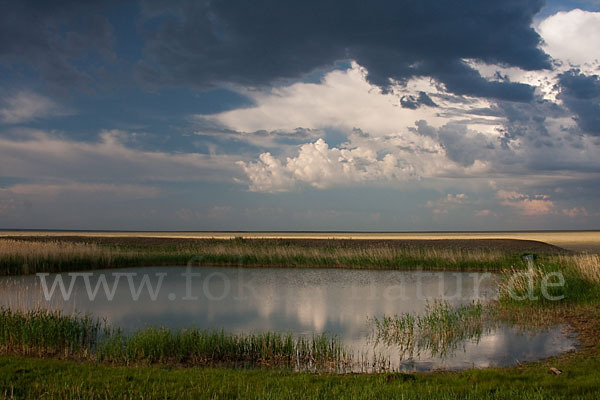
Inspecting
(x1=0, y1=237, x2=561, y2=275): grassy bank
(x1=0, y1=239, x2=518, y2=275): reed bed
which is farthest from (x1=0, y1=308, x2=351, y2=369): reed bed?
(x1=0, y1=239, x2=518, y2=275): reed bed

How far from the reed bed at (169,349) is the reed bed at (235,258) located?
1784 centimetres

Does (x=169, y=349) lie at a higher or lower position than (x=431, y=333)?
higher

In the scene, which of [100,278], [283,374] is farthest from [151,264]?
[283,374]

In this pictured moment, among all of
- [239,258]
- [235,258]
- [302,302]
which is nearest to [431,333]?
[302,302]

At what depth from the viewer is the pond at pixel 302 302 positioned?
36.9 ft

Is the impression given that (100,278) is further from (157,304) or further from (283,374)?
(283,374)

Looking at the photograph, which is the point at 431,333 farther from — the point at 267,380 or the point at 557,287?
the point at 557,287

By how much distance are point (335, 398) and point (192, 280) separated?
19.4 m

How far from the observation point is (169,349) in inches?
407

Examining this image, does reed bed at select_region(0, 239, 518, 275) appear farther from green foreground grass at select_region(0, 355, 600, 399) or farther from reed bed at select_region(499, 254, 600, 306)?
green foreground grass at select_region(0, 355, 600, 399)

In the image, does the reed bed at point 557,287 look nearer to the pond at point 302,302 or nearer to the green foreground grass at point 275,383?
the pond at point 302,302

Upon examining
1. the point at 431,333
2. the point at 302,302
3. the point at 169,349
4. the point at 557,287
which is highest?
the point at 557,287

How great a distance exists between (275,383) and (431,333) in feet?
20.3

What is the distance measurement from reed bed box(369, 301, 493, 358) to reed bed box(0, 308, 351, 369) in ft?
6.09
